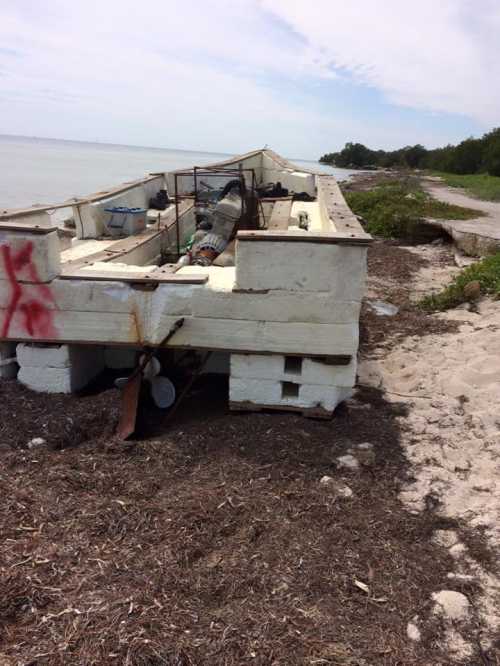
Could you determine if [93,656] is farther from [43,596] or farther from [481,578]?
[481,578]

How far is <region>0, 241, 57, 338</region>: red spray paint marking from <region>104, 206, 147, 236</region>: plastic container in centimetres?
281

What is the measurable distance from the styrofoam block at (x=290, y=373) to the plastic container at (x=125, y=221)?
3321mm

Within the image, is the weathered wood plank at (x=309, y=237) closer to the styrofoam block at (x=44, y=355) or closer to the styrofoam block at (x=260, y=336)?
the styrofoam block at (x=260, y=336)

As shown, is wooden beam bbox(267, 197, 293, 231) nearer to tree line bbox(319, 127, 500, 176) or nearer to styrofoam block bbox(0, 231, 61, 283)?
styrofoam block bbox(0, 231, 61, 283)

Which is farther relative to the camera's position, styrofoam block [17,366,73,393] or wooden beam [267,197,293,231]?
wooden beam [267,197,293,231]

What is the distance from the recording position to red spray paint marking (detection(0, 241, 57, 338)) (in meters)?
4.61

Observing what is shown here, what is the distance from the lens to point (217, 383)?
18.4 ft

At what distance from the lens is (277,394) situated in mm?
4797

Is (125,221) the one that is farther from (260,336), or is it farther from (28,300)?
(260,336)

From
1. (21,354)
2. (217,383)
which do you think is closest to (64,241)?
(21,354)

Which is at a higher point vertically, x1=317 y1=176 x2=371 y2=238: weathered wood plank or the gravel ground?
x1=317 y1=176 x2=371 y2=238: weathered wood plank

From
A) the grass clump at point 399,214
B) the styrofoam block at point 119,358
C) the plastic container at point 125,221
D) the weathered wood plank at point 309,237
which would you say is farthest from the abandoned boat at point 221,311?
the grass clump at point 399,214

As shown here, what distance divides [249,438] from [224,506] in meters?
0.91

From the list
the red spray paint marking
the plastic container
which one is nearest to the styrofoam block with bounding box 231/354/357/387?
the red spray paint marking
